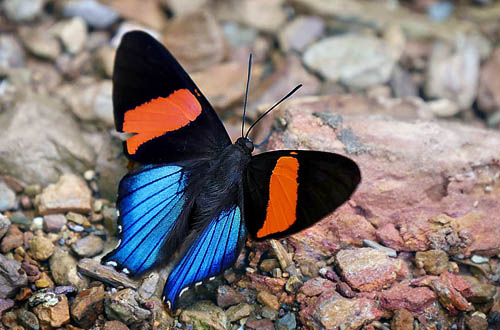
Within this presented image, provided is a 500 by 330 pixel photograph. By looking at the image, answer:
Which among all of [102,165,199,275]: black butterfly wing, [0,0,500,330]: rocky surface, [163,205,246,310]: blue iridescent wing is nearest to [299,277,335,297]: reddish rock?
[0,0,500,330]: rocky surface

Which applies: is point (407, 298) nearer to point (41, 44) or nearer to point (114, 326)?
point (114, 326)

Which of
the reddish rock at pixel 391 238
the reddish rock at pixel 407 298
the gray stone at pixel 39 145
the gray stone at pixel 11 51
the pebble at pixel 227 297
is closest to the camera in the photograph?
the reddish rock at pixel 407 298

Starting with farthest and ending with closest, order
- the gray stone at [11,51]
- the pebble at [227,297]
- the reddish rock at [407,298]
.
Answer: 1. the gray stone at [11,51]
2. the pebble at [227,297]
3. the reddish rock at [407,298]

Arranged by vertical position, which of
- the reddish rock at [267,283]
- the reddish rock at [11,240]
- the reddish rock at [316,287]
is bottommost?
the reddish rock at [316,287]

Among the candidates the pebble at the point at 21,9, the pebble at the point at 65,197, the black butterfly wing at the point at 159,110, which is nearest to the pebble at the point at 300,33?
the black butterfly wing at the point at 159,110

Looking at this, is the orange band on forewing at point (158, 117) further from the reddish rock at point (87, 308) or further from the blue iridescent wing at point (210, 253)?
the reddish rock at point (87, 308)

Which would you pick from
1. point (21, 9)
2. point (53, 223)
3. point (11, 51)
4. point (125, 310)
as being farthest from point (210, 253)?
point (21, 9)
